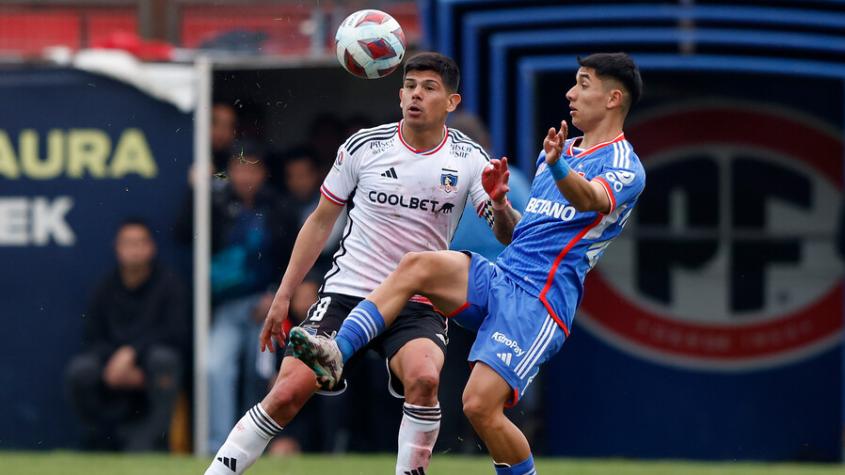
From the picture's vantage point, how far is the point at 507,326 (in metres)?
7.71

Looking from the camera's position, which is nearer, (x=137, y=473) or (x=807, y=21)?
(x=137, y=473)

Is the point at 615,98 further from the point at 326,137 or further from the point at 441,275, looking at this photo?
the point at 326,137

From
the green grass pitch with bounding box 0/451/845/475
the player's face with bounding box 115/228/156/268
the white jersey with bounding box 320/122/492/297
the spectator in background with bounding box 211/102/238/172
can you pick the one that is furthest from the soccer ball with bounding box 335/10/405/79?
the player's face with bounding box 115/228/156/268

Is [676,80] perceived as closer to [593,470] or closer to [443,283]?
[593,470]

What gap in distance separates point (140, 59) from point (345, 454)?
10.3 feet

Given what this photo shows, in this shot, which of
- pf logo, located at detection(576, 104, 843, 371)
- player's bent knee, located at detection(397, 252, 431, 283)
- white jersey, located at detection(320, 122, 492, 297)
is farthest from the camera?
pf logo, located at detection(576, 104, 843, 371)

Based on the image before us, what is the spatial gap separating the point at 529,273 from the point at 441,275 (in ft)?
1.37

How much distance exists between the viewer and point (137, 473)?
10.5 metres

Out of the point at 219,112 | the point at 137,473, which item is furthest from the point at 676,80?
the point at 137,473

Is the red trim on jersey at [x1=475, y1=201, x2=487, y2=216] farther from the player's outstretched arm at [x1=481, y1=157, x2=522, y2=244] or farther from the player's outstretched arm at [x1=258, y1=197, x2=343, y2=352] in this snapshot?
the player's outstretched arm at [x1=258, y1=197, x2=343, y2=352]

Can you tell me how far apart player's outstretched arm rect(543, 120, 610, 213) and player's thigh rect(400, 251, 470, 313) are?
65 cm

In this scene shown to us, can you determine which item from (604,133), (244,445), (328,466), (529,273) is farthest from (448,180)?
(328,466)

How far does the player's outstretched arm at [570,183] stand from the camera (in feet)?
23.7

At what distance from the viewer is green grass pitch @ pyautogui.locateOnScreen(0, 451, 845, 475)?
418 inches
